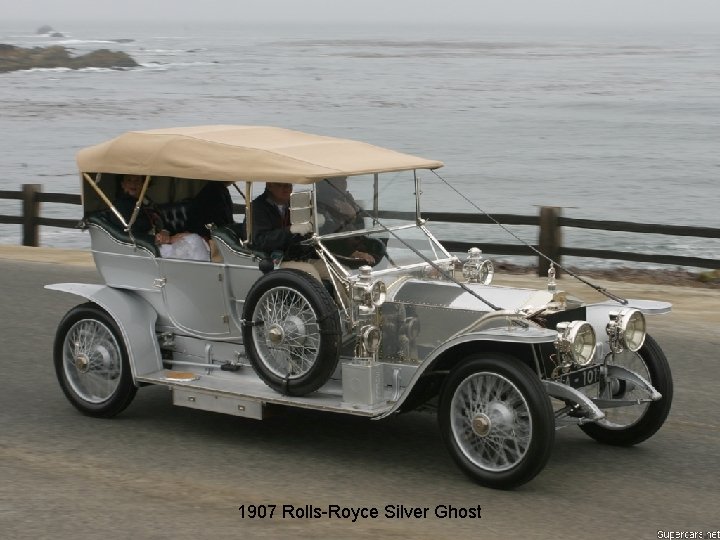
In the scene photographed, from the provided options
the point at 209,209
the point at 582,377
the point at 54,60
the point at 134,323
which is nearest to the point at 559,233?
the point at 209,209

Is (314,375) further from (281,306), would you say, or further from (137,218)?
(137,218)

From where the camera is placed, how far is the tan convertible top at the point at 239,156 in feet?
25.4

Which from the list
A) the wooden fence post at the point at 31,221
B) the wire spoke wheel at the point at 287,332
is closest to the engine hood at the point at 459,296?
the wire spoke wheel at the point at 287,332

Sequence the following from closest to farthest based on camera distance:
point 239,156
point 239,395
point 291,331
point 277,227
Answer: point 291,331 < point 239,395 < point 239,156 < point 277,227

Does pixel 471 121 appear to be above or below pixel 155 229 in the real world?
above

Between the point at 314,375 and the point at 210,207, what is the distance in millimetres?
1876

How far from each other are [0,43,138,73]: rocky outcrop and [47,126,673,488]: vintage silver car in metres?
99.5

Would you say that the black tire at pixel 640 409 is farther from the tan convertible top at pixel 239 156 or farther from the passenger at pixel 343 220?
the tan convertible top at pixel 239 156

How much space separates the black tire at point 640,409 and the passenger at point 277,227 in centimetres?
208

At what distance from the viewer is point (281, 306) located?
298 inches

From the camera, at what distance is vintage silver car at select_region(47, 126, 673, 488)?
6.95m

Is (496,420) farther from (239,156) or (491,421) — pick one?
(239,156)

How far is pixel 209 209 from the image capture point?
8750 millimetres

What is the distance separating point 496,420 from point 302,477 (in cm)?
121
